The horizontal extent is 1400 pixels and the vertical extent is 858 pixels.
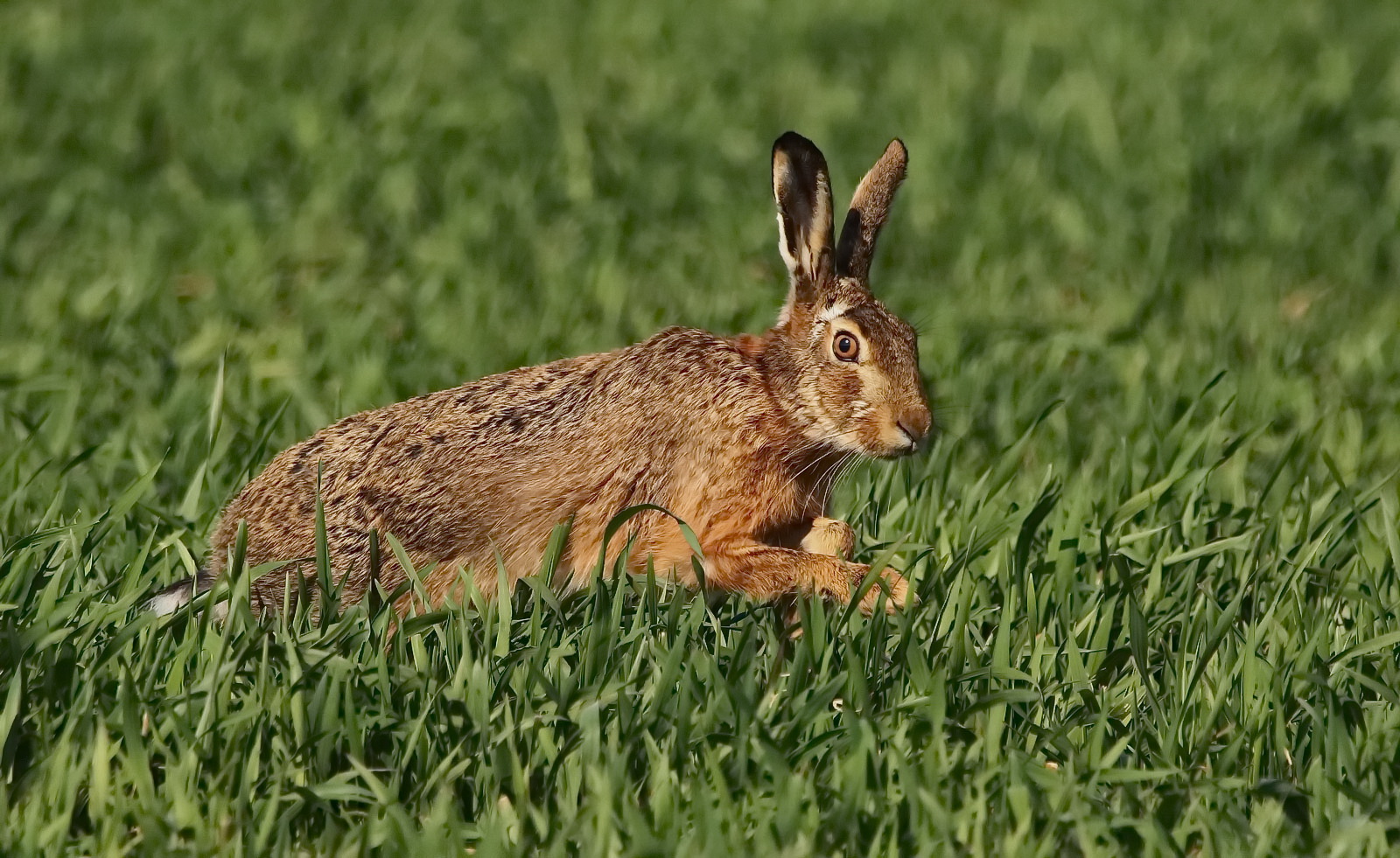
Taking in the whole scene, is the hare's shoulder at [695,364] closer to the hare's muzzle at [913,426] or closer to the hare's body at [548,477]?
the hare's body at [548,477]

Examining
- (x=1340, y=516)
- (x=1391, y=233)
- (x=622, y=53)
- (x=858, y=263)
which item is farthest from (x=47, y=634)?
(x=622, y=53)

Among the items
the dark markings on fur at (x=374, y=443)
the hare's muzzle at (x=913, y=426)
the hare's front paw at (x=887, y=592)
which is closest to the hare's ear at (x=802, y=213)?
the hare's muzzle at (x=913, y=426)

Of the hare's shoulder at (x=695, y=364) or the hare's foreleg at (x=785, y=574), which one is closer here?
the hare's foreleg at (x=785, y=574)

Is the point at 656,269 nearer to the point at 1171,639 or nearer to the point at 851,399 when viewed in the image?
the point at 851,399

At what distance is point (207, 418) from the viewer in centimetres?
552

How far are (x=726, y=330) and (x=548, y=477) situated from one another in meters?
2.28

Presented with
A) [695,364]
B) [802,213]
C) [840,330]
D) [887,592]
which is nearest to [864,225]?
[802,213]

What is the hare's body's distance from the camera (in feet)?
14.7

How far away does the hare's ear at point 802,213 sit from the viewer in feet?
15.0

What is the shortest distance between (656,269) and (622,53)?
3026mm

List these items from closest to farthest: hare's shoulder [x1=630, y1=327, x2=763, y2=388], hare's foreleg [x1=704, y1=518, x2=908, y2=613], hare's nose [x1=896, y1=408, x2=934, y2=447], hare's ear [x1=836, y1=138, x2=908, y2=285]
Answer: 1. hare's foreleg [x1=704, y1=518, x2=908, y2=613]
2. hare's nose [x1=896, y1=408, x2=934, y2=447]
3. hare's shoulder [x1=630, y1=327, x2=763, y2=388]
4. hare's ear [x1=836, y1=138, x2=908, y2=285]

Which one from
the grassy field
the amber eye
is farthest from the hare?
the grassy field

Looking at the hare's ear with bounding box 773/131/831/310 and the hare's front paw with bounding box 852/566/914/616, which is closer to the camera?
the hare's front paw with bounding box 852/566/914/616

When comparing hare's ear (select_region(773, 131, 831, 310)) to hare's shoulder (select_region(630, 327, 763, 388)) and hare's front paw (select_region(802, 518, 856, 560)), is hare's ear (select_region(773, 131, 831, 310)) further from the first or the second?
hare's front paw (select_region(802, 518, 856, 560))
